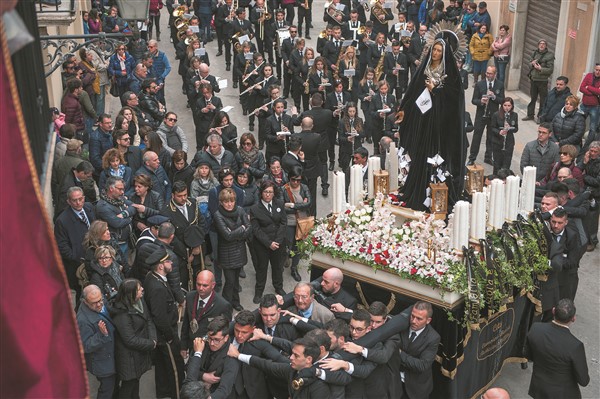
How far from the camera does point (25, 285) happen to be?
346 cm

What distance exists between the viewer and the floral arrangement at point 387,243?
9453 mm

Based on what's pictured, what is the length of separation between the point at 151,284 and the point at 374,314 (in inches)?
94.3

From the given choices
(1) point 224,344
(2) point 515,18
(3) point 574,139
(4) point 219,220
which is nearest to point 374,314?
(1) point 224,344

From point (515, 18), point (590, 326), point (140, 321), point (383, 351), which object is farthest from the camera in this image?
point (515, 18)

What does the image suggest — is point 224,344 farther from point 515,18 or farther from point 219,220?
point 515,18

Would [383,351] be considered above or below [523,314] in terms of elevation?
above

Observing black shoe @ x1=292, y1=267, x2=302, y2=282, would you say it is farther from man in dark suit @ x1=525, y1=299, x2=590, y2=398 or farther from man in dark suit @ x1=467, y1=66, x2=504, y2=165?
man in dark suit @ x1=467, y1=66, x2=504, y2=165

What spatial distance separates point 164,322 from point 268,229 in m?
2.85

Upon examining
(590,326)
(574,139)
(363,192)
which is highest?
(363,192)

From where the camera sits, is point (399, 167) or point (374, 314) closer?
point (374, 314)

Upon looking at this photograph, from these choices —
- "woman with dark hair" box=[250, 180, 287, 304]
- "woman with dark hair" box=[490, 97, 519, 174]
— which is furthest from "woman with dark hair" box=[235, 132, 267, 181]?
"woman with dark hair" box=[490, 97, 519, 174]

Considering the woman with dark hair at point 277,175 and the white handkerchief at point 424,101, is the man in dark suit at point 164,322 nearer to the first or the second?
the woman with dark hair at point 277,175

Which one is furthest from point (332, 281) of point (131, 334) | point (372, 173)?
point (131, 334)

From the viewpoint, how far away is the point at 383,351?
831cm
